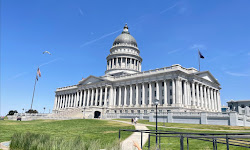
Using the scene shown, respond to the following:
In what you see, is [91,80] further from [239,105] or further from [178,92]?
[239,105]

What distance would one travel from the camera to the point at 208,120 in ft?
139

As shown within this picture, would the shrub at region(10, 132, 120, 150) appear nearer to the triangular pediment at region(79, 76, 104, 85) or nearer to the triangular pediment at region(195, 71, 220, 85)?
the triangular pediment at region(195, 71, 220, 85)

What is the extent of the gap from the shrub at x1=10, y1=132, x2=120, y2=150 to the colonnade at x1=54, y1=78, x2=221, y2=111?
177 ft

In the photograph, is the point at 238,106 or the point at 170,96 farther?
the point at 238,106

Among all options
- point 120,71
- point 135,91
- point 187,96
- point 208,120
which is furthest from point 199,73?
point 120,71

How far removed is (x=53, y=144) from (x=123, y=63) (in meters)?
96.4

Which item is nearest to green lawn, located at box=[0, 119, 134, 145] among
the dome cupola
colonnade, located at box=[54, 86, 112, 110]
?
colonnade, located at box=[54, 86, 112, 110]

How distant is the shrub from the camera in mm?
10751

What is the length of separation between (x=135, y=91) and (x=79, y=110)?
24169mm

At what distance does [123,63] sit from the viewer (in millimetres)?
107250

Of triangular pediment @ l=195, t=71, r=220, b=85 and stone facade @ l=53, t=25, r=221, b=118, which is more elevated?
triangular pediment @ l=195, t=71, r=220, b=85

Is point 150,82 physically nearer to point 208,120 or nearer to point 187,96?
point 187,96

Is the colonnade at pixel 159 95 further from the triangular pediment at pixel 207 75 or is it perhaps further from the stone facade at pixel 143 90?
the triangular pediment at pixel 207 75

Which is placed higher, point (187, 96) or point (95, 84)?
point (95, 84)
